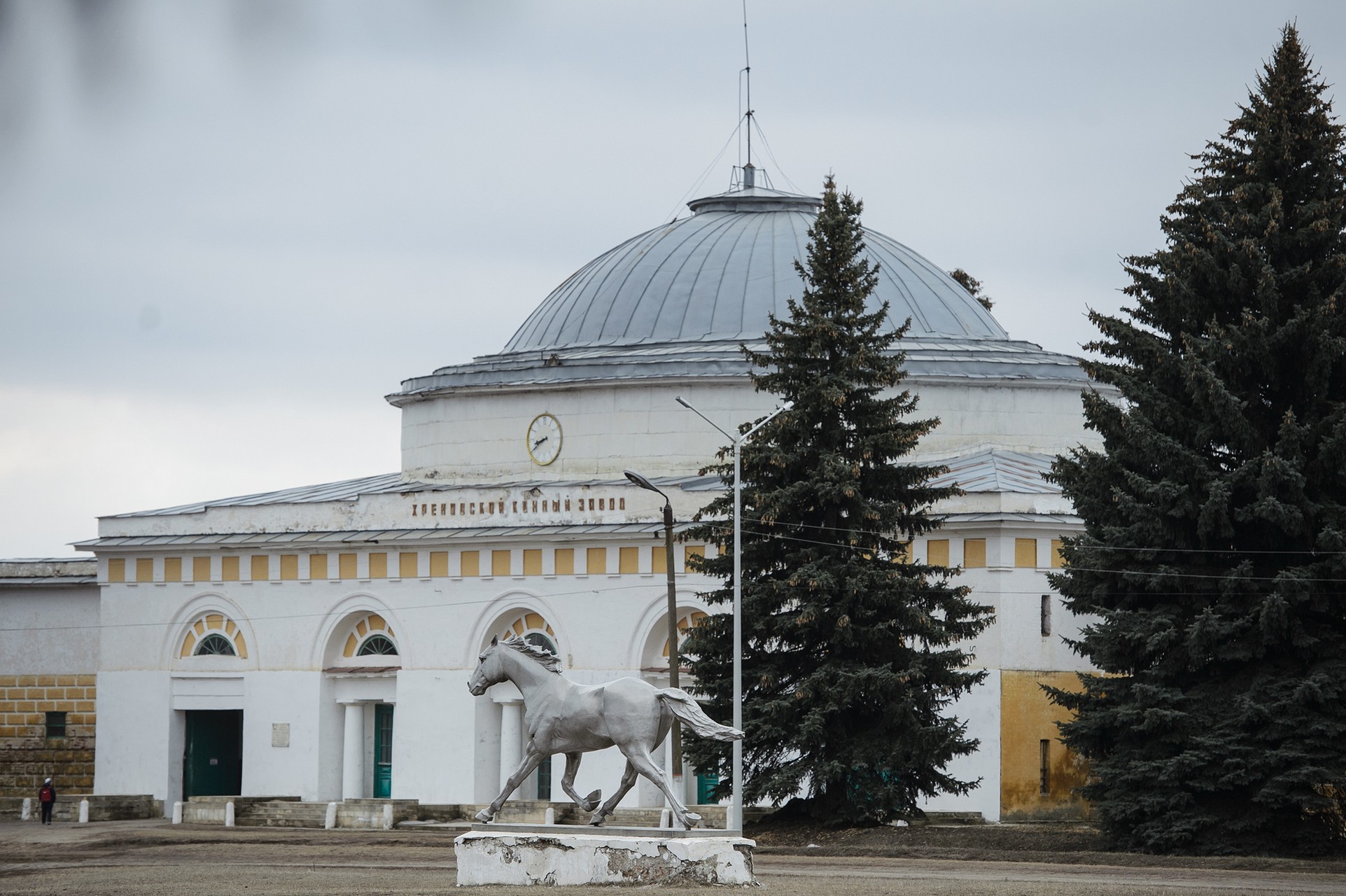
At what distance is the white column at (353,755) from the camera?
1807 inches

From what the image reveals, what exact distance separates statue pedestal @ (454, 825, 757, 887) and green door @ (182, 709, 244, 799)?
25.7m

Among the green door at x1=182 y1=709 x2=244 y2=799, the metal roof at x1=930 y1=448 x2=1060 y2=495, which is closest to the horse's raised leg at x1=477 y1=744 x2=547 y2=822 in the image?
the metal roof at x1=930 y1=448 x2=1060 y2=495

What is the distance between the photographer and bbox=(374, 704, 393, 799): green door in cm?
4628

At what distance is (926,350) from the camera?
1892 inches

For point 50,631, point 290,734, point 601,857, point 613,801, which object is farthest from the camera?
point 50,631

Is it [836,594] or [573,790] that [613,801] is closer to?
[573,790]

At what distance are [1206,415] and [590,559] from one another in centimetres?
1651

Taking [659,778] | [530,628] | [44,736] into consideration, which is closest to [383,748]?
[530,628]

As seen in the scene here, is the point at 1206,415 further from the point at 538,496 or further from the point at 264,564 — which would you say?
the point at 264,564

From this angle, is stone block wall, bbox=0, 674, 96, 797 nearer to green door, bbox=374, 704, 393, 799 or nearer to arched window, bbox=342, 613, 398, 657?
arched window, bbox=342, 613, 398, 657

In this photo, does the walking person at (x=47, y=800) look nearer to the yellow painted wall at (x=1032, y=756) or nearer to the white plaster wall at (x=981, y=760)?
the white plaster wall at (x=981, y=760)

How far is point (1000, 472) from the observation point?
4378 cm

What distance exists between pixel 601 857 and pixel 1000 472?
22.9m

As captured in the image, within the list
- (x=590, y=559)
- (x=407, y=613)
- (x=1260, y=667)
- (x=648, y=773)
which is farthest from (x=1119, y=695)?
(x=407, y=613)
